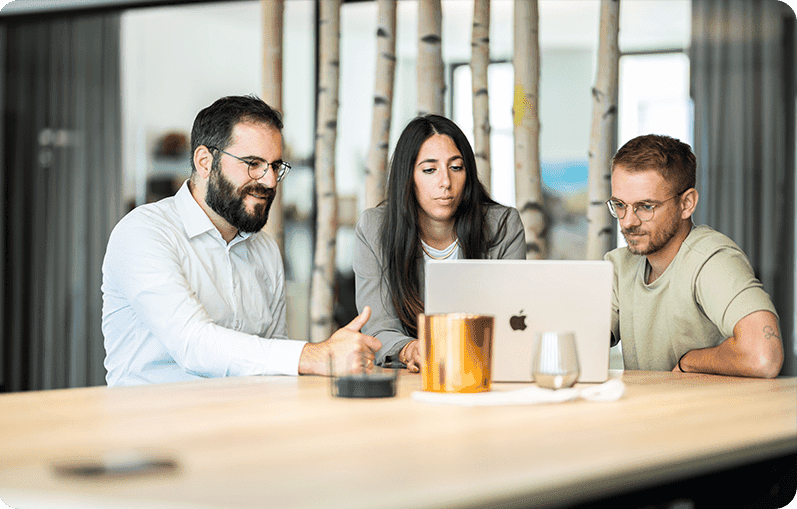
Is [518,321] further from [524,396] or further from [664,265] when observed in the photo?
[664,265]

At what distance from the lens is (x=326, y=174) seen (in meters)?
3.86

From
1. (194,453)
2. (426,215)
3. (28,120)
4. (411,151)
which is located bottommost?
(194,453)

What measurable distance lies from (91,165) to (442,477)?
4.81m

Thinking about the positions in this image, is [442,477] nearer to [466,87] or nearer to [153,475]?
[153,475]

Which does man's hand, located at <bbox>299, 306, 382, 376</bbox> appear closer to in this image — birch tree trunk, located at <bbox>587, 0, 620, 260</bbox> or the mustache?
the mustache

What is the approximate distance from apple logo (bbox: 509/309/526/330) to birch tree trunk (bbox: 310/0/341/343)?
7.18 ft

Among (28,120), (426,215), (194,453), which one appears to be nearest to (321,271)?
(426,215)

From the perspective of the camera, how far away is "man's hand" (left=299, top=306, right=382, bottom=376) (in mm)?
1797

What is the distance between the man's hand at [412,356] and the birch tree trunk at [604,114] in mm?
1489

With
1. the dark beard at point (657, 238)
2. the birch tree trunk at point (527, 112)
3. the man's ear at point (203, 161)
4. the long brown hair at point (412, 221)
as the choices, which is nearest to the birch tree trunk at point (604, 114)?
the birch tree trunk at point (527, 112)

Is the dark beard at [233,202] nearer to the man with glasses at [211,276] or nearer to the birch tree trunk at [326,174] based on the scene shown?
the man with glasses at [211,276]

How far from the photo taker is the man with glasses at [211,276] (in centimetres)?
195

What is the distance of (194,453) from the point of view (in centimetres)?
99

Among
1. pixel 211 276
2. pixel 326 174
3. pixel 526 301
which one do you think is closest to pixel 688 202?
pixel 526 301
